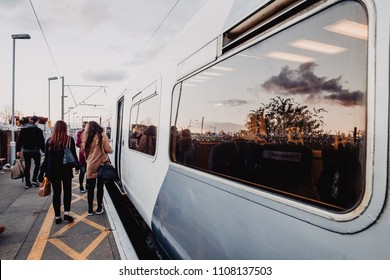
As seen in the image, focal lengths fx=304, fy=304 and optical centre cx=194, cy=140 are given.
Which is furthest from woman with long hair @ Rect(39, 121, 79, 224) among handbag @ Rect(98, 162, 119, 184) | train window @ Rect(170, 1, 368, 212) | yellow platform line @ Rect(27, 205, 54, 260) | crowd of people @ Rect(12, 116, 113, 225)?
train window @ Rect(170, 1, 368, 212)

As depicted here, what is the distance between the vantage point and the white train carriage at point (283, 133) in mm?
1181

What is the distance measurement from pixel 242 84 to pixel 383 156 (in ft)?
3.47

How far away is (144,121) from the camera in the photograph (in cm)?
458

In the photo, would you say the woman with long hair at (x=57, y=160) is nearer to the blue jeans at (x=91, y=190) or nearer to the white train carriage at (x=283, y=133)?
the blue jeans at (x=91, y=190)

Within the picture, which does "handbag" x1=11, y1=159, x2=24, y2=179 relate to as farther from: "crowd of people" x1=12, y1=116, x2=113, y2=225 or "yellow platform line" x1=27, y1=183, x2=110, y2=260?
"yellow platform line" x1=27, y1=183, x2=110, y2=260

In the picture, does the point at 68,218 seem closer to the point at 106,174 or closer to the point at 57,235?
the point at 57,235

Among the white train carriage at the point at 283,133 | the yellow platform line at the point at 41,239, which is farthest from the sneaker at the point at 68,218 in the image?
the white train carriage at the point at 283,133

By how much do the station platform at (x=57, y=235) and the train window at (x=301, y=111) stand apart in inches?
82.8

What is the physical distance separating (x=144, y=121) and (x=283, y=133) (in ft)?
10.4

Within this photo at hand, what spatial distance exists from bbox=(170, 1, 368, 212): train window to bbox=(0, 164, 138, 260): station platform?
2104 mm

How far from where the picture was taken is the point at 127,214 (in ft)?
19.5

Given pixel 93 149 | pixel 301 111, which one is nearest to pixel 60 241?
pixel 93 149

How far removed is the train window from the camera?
127cm
